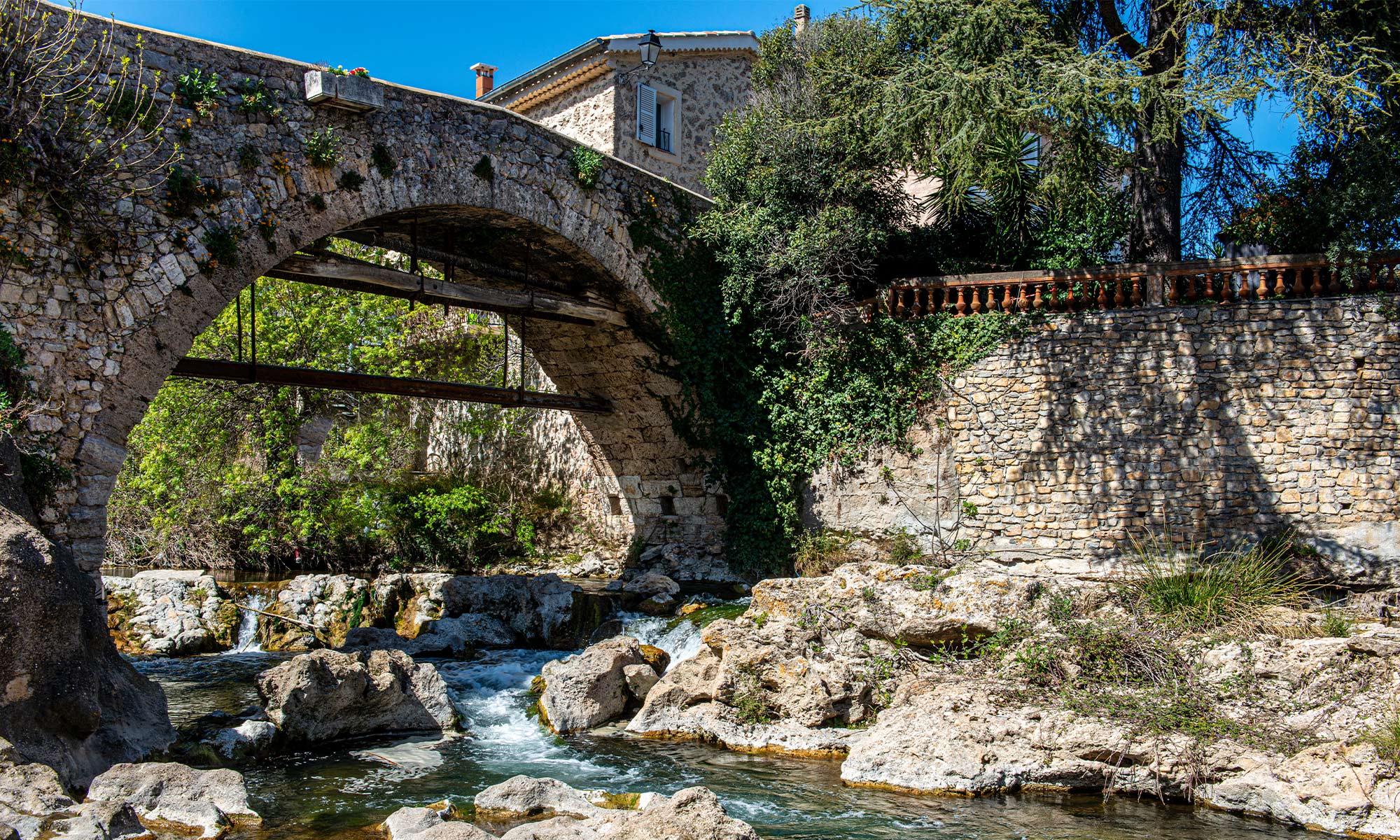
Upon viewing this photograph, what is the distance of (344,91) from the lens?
8703 mm

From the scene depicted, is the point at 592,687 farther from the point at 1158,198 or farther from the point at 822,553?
the point at 1158,198

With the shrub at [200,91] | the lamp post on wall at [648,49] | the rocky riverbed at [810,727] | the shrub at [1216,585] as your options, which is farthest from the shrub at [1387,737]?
the lamp post on wall at [648,49]

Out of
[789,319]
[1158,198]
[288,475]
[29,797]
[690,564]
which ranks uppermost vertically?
[1158,198]

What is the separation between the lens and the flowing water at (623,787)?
19.1ft

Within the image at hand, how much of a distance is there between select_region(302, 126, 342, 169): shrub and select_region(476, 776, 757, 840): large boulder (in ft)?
18.1

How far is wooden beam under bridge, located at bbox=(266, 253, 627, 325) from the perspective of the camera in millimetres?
9133

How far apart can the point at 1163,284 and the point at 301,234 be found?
8.00 meters

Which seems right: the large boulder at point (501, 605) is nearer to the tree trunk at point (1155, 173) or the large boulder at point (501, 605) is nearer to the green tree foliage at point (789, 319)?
the green tree foliage at point (789, 319)

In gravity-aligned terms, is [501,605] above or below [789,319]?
below

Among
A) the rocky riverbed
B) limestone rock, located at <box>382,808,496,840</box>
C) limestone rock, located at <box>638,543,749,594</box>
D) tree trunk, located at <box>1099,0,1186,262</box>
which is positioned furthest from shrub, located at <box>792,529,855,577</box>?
limestone rock, located at <box>382,808,496,840</box>

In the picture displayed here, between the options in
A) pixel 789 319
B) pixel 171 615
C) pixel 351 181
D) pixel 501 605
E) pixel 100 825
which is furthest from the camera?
pixel 789 319

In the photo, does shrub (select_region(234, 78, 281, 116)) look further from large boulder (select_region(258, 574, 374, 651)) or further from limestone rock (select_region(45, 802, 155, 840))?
limestone rock (select_region(45, 802, 155, 840))

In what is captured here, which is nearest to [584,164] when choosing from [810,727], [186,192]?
[186,192]

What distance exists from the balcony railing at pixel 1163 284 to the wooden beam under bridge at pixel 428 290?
12.1 ft
